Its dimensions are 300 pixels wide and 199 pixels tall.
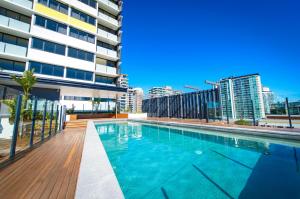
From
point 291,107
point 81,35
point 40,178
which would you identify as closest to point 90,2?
point 81,35

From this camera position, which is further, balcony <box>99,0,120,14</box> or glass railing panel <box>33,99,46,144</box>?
balcony <box>99,0,120,14</box>

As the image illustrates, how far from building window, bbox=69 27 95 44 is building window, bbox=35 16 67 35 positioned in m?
0.96

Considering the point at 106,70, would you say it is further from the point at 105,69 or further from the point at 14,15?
the point at 14,15

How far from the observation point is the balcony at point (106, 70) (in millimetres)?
20992

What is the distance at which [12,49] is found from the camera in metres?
14.4

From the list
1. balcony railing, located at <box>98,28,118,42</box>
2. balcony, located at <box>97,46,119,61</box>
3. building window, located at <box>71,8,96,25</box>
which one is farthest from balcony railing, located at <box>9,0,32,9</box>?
balcony, located at <box>97,46,119,61</box>

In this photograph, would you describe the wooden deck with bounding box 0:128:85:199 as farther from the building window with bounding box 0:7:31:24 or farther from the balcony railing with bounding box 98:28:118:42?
the balcony railing with bounding box 98:28:118:42

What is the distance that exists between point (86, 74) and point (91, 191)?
779 inches

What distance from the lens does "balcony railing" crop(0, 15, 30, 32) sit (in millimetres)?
14000

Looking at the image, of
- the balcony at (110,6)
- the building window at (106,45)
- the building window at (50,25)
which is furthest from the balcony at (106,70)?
the balcony at (110,6)

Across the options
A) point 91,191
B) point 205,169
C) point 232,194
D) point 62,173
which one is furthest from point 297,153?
point 62,173

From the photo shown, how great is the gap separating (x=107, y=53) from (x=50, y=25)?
775 centimetres

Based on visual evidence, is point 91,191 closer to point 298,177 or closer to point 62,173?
point 62,173

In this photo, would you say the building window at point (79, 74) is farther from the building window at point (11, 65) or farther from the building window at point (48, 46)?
the building window at point (11, 65)
